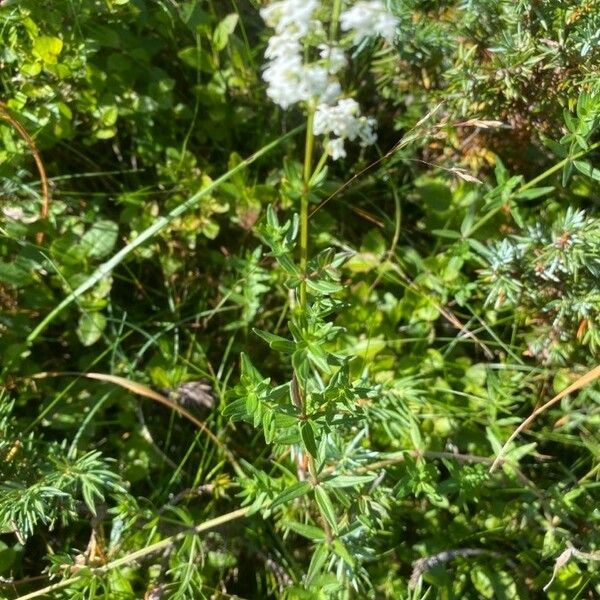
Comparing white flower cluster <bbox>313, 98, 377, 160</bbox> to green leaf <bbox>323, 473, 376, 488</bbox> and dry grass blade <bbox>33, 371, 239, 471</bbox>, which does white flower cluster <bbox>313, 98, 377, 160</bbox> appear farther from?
dry grass blade <bbox>33, 371, 239, 471</bbox>

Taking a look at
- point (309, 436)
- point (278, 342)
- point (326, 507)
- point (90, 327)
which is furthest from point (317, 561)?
point (90, 327)

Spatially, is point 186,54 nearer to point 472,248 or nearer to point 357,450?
point 472,248

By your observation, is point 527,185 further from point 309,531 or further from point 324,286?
point 309,531

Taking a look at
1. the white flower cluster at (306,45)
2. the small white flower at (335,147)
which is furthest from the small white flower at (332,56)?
the small white flower at (335,147)

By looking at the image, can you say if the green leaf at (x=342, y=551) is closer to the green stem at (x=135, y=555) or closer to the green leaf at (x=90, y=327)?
the green stem at (x=135, y=555)

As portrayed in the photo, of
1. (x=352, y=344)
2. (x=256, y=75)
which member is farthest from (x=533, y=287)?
(x=256, y=75)

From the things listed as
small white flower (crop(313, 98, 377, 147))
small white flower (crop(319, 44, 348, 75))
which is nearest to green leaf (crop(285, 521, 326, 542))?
small white flower (crop(313, 98, 377, 147))
